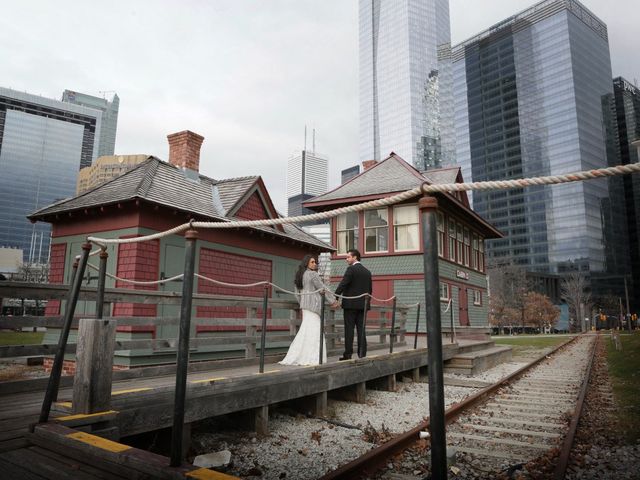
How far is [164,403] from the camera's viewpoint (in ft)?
16.7

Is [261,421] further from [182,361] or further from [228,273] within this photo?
[228,273]

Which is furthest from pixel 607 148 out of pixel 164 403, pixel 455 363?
pixel 164 403

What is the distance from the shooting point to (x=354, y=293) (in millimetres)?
8891

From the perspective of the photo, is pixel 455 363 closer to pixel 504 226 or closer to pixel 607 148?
pixel 504 226

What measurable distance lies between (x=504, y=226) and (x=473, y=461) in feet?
482

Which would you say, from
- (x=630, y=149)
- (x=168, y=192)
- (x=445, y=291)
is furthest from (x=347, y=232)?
(x=630, y=149)

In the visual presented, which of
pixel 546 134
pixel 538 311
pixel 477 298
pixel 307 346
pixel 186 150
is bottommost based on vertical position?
pixel 307 346

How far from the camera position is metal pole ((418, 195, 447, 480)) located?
95.2 inches

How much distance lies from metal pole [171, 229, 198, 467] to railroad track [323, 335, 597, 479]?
1733mm

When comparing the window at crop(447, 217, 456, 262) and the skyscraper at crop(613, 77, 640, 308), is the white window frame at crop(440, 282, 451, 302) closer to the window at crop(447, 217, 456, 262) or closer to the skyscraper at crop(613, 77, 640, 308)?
the window at crop(447, 217, 456, 262)

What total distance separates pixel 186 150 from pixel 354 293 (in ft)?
30.2

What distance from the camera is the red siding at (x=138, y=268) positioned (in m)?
10.8

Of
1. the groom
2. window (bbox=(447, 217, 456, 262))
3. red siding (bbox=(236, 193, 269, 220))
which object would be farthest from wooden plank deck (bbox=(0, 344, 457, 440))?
window (bbox=(447, 217, 456, 262))

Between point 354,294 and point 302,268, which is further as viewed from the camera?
point 354,294
